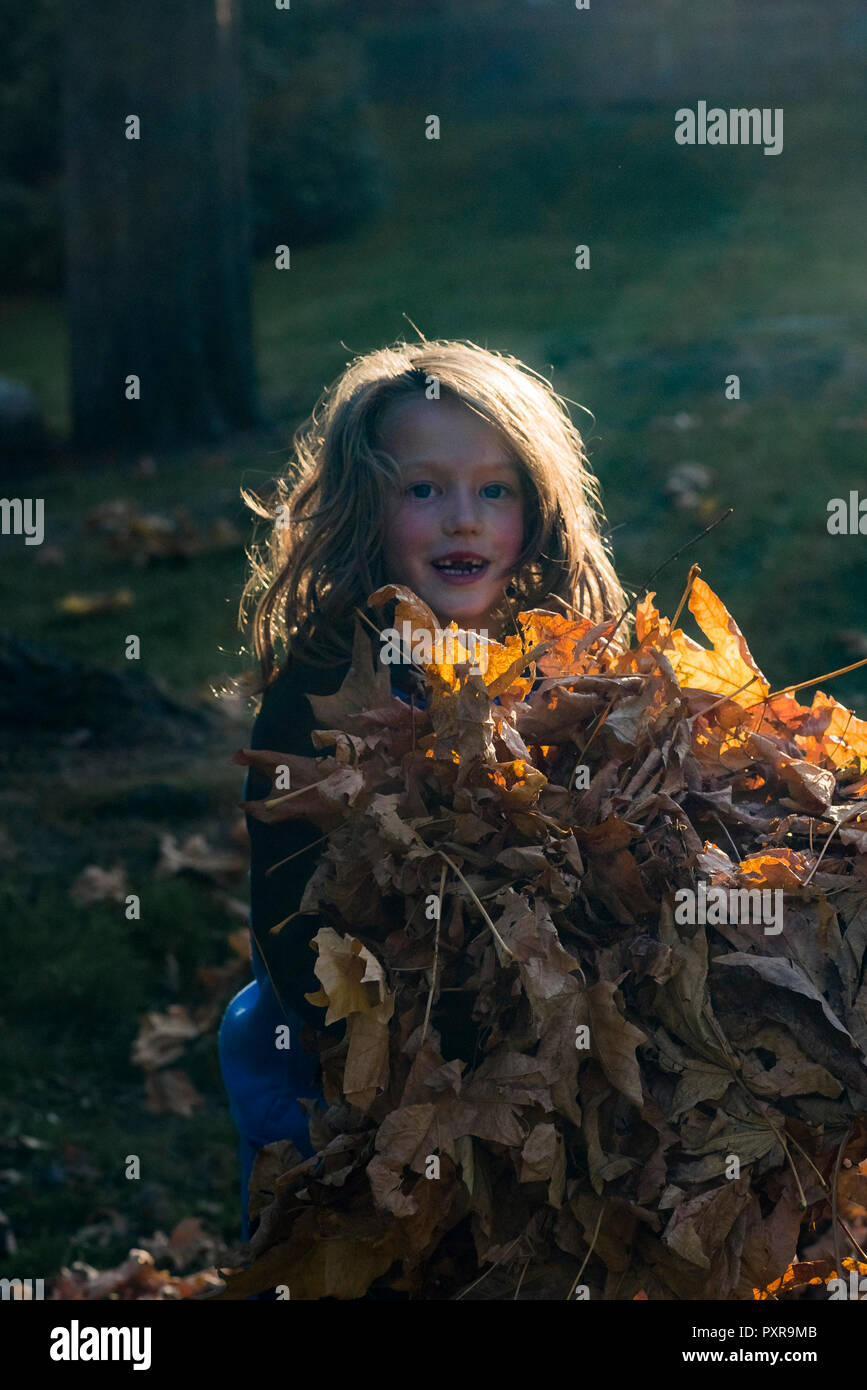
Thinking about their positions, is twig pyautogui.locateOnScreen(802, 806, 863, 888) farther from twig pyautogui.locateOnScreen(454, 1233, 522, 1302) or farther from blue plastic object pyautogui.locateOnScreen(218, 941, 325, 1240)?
blue plastic object pyautogui.locateOnScreen(218, 941, 325, 1240)

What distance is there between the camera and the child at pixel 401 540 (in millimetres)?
2461

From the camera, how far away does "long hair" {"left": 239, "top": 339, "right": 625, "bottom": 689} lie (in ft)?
8.53

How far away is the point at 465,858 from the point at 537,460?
106 cm

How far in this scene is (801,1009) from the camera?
175cm

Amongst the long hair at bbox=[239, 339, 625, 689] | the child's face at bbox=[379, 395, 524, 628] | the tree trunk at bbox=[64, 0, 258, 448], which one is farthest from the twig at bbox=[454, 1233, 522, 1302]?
the tree trunk at bbox=[64, 0, 258, 448]

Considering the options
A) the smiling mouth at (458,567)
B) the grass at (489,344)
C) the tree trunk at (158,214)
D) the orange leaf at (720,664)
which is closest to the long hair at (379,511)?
the smiling mouth at (458,567)

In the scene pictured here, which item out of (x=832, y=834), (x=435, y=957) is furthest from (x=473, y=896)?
(x=832, y=834)

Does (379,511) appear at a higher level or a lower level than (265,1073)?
higher

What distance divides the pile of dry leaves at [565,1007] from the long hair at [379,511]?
670 millimetres

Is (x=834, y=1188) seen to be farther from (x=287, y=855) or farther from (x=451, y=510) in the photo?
(x=451, y=510)

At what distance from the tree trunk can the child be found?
20.9 ft

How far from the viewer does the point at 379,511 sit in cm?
260

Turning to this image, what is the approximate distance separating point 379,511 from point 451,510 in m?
0.14

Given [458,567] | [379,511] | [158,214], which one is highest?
[158,214]
